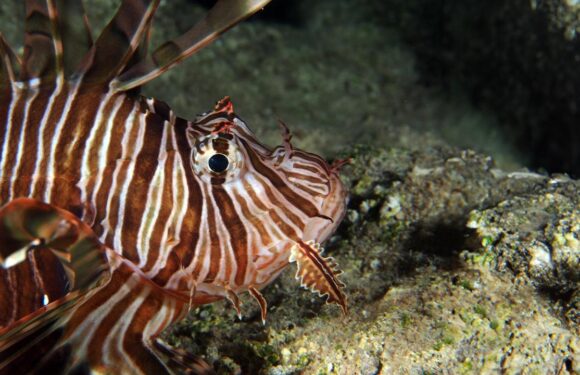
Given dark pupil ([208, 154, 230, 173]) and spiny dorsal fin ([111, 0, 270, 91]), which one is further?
dark pupil ([208, 154, 230, 173])

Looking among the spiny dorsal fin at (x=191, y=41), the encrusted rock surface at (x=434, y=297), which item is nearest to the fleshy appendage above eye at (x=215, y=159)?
the spiny dorsal fin at (x=191, y=41)

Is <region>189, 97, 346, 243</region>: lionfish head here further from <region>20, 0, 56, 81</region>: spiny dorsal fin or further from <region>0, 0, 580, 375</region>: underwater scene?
<region>20, 0, 56, 81</region>: spiny dorsal fin

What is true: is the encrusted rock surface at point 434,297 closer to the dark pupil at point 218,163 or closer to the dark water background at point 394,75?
the dark pupil at point 218,163

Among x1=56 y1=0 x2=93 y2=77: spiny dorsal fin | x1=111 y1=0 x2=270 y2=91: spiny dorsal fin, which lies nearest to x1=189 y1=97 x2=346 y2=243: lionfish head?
x1=111 y1=0 x2=270 y2=91: spiny dorsal fin

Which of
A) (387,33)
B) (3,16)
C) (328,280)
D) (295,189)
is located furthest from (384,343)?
(387,33)

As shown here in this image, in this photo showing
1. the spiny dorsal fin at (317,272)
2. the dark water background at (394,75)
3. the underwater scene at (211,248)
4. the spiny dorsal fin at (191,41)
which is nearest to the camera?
the spiny dorsal fin at (191,41)

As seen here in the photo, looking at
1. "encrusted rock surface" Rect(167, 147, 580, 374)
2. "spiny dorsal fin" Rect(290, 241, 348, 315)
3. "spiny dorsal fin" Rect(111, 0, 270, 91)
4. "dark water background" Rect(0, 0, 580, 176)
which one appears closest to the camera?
"spiny dorsal fin" Rect(111, 0, 270, 91)

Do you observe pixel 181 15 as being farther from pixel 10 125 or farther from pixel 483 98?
pixel 10 125
